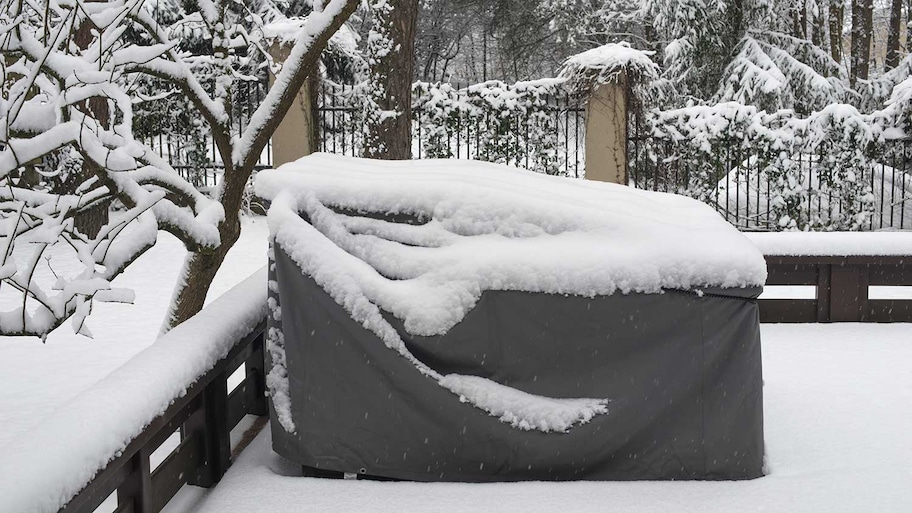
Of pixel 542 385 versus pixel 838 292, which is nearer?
pixel 542 385

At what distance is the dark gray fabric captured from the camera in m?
3.90

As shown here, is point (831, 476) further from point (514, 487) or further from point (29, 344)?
point (29, 344)

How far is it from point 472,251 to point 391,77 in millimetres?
8106

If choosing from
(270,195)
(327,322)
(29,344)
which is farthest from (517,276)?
(29,344)

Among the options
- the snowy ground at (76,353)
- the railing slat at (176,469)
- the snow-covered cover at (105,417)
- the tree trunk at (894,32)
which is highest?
the tree trunk at (894,32)

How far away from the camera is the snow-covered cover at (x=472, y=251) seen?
12.7 ft

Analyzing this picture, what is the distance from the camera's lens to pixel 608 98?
12.9 meters

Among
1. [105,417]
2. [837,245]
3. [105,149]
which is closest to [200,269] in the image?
[105,149]

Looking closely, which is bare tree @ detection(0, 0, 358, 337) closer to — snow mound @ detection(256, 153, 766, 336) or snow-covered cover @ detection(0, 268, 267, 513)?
snow-covered cover @ detection(0, 268, 267, 513)

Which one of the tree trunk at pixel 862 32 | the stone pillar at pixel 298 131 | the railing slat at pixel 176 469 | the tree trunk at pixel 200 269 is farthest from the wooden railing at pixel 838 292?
the tree trunk at pixel 862 32

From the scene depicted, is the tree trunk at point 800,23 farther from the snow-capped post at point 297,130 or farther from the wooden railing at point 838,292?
the wooden railing at point 838,292

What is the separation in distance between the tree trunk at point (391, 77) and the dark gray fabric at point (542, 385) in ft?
25.8

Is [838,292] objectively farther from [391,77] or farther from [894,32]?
[894,32]

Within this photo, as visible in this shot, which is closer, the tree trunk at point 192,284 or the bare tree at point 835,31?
the tree trunk at point 192,284
